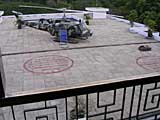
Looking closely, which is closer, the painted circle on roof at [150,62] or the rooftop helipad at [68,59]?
the rooftop helipad at [68,59]

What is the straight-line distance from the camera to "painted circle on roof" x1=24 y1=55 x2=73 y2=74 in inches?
234

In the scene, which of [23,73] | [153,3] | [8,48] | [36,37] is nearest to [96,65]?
[23,73]

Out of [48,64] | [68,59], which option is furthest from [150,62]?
[48,64]

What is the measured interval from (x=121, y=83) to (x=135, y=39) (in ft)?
28.0

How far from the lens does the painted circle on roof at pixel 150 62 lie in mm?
6191

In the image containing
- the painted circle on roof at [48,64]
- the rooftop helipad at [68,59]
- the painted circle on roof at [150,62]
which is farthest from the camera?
the painted circle on roof at [150,62]

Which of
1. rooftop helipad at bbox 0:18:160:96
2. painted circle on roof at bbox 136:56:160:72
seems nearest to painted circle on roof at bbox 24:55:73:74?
rooftop helipad at bbox 0:18:160:96

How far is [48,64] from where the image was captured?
21.0ft

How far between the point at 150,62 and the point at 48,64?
3.24 metres

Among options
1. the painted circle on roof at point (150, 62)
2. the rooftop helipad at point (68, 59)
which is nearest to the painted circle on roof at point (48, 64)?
the rooftop helipad at point (68, 59)

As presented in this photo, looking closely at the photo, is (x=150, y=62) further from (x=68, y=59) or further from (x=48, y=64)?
(x=48, y=64)

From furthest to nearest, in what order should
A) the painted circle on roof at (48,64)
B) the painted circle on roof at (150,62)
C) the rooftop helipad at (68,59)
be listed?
1. the painted circle on roof at (150,62)
2. the painted circle on roof at (48,64)
3. the rooftop helipad at (68,59)

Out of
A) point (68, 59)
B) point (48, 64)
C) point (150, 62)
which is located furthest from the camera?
point (68, 59)

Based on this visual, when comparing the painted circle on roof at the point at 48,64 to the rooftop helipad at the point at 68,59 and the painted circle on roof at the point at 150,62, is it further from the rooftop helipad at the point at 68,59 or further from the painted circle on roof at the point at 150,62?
the painted circle on roof at the point at 150,62
